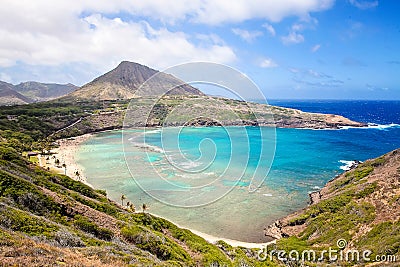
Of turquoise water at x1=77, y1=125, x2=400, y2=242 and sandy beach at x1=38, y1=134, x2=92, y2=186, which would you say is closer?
turquoise water at x1=77, y1=125, x2=400, y2=242

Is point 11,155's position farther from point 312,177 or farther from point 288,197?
point 312,177

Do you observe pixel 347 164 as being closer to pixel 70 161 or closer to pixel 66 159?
pixel 70 161

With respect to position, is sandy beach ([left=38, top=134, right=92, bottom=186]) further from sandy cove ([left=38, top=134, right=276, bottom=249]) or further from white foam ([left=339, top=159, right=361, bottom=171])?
white foam ([left=339, top=159, right=361, bottom=171])

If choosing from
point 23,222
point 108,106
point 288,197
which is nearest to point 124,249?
point 23,222

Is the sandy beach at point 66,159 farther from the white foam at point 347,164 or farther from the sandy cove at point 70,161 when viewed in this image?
the white foam at point 347,164

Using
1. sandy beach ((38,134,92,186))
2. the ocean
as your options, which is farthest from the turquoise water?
sandy beach ((38,134,92,186))

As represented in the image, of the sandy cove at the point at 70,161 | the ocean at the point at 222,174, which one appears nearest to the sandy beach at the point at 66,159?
the sandy cove at the point at 70,161
